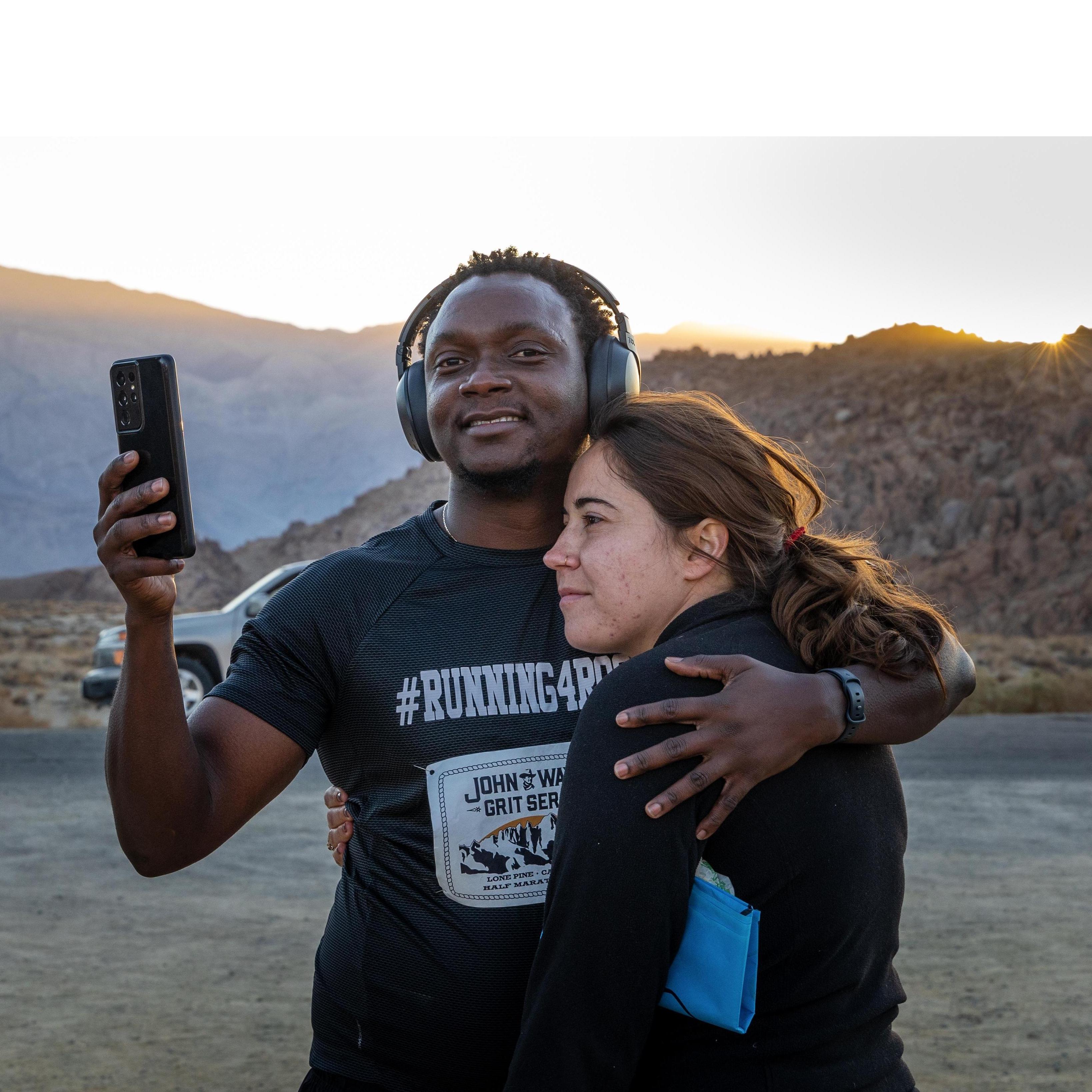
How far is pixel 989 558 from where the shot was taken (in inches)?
1543

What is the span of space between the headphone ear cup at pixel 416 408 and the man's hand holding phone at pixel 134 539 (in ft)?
3.09

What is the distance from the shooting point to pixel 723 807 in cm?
156

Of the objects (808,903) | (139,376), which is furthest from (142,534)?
(808,903)

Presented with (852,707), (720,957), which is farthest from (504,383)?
(720,957)

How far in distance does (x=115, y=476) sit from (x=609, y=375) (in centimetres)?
→ 110

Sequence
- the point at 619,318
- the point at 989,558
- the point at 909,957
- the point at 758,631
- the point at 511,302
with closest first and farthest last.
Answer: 1. the point at 758,631
2. the point at 511,302
3. the point at 619,318
4. the point at 909,957
5. the point at 989,558

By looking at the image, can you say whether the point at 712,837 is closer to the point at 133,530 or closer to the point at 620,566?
the point at 620,566

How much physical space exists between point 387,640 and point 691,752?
870mm

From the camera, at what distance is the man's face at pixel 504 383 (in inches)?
97.8

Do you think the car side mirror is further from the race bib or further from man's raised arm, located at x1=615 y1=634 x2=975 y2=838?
man's raised arm, located at x1=615 y1=634 x2=975 y2=838

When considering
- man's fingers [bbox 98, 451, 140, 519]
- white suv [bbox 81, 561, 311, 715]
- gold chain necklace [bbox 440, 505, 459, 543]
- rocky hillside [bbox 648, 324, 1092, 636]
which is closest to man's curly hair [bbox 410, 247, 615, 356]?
gold chain necklace [bbox 440, 505, 459, 543]

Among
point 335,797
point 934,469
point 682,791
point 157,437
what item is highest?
point 934,469

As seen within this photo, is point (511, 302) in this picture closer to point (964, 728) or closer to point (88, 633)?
point (964, 728)

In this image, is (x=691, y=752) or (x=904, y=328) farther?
(x=904, y=328)
